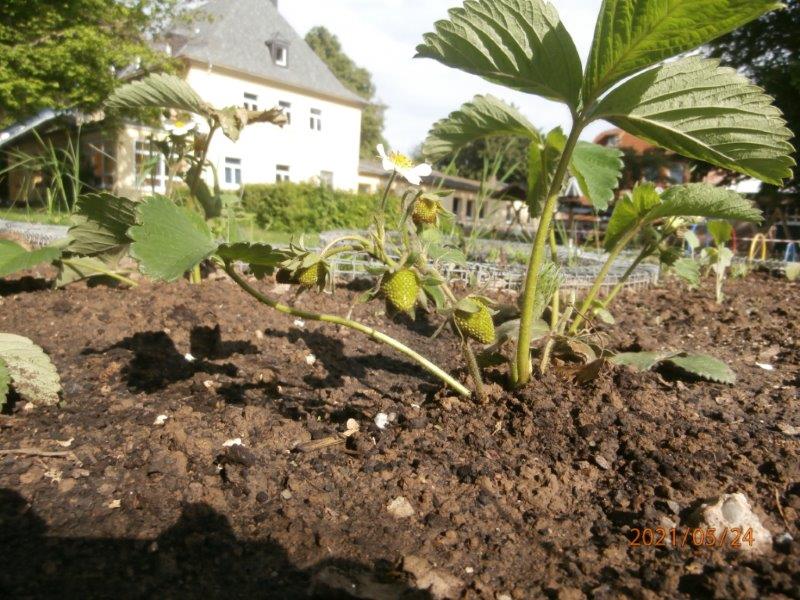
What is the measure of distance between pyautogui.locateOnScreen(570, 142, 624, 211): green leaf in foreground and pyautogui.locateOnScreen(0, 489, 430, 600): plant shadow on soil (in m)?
1.16

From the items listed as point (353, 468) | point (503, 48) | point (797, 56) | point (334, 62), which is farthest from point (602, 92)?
point (334, 62)

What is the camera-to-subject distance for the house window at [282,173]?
20.1 meters

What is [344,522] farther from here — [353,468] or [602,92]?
[602,92]

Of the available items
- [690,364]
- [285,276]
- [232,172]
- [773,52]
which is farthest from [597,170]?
[232,172]

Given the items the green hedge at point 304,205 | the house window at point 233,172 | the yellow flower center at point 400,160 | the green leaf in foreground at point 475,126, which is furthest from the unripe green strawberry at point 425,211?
the house window at point 233,172

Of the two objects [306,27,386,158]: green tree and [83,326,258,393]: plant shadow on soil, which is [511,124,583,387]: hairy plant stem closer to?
[83,326,258,393]: plant shadow on soil

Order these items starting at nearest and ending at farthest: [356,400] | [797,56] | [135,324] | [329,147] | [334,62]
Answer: [356,400] → [135,324] → [797,56] → [329,147] → [334,62]

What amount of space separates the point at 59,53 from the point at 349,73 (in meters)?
A: 26.4

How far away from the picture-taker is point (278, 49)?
813 inches

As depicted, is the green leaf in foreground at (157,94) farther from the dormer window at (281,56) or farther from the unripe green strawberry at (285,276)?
the dormer window at (281,56)

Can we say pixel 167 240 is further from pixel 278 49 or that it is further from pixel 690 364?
pixel 278 49

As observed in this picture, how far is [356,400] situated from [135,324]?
874 mm

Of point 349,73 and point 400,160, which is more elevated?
point 349,73

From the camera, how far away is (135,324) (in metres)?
1.93
